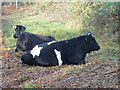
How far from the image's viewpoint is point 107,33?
15547mm

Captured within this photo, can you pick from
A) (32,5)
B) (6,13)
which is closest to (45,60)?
(32,5)

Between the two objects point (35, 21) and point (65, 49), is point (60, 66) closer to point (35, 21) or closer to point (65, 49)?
point (65, 49)

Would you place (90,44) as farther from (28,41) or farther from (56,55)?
(28,41)

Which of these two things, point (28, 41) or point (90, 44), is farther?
point (28, 41)

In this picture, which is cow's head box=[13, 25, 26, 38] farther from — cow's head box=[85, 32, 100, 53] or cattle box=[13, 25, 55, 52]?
cow's head box=[85, 32, 100, 53]

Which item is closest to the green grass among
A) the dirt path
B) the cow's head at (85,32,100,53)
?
the cow's head at (85,32,100,53)

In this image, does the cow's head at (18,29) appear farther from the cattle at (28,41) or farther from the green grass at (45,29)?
the cattle at (28,41)

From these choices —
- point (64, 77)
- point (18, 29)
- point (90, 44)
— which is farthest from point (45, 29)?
point (64, 77)

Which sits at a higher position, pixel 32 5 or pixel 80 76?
pixel 32 5

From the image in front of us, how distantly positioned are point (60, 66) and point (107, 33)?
16.9ft

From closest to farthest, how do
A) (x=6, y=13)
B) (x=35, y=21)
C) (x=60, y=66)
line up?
(x=60, y=66)
(x=35, y=21)
(x=6, y=13)

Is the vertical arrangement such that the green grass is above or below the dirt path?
above

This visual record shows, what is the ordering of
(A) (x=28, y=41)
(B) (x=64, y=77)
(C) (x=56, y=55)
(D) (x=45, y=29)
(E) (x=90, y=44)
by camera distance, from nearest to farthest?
1. (B) (x=64, y=77)
2. (C) (x=56, y=55)
3. (E) (x=90, y=44)
4. (A) (x=28, y=41)
5. (D) (x=45, y=29)

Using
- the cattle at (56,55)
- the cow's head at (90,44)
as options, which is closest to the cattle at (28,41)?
the cattle at (56,55)
